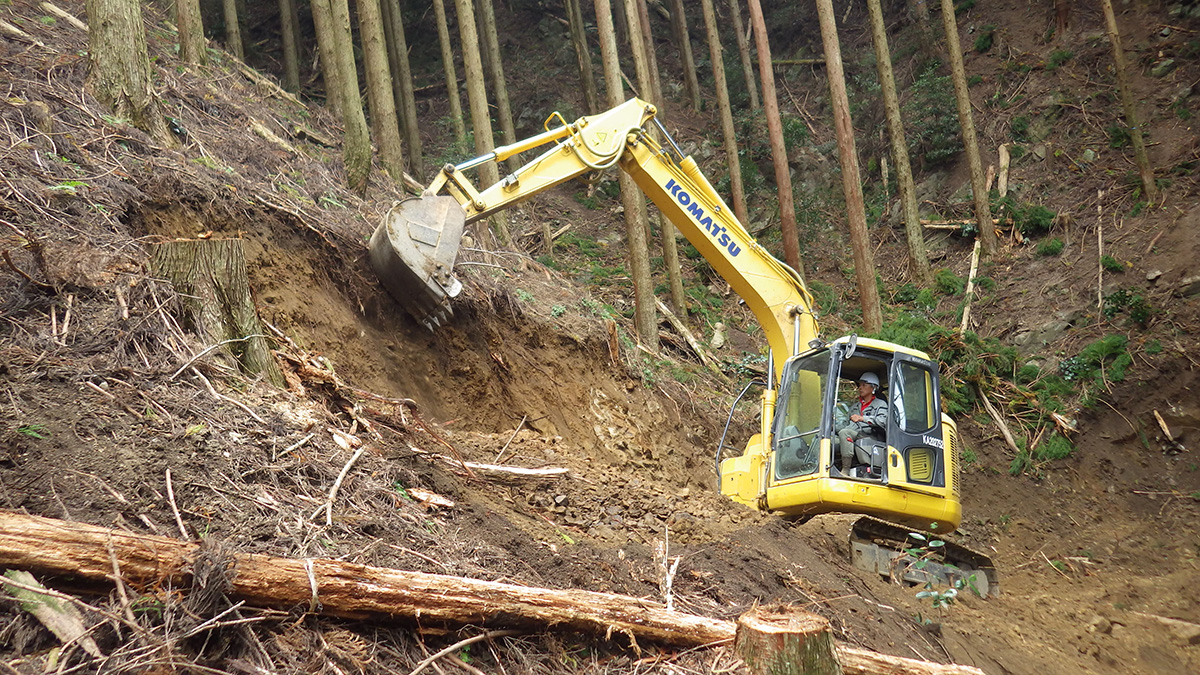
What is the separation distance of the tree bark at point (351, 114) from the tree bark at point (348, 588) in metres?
6.86

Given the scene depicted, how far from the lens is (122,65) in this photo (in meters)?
7.02

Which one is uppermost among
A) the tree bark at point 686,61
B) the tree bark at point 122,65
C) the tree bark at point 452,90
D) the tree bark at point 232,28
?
the tree bark at point 686,61

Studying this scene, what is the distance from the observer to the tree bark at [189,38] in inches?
431

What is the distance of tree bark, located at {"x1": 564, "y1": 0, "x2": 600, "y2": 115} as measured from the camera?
762 inches

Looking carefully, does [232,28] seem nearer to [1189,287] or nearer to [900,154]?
[900,154]

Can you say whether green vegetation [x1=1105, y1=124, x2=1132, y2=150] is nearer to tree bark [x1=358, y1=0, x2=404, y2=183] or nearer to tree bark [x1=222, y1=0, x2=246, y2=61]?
tree bark [x1=358, y1=0, x2=404, y2=183]

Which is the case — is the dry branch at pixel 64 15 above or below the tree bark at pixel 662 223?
below

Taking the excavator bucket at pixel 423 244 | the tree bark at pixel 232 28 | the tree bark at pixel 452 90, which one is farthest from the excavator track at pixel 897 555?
the tree bark at pixel 232 28

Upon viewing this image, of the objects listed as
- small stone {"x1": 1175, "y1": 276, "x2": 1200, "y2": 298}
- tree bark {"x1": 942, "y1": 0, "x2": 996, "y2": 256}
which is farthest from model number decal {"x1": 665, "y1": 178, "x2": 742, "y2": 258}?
tree bark {"x1": 942, "y1": 0, "x2": 996, "y2": 256}

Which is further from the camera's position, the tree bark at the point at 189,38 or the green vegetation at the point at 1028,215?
the green vegetation at the point at 1028,215

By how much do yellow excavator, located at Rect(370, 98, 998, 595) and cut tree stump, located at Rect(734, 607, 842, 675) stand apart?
3972 millimetres

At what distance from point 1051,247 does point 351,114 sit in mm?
12022

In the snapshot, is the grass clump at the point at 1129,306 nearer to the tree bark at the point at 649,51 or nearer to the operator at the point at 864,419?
the operator at the point at 864,419

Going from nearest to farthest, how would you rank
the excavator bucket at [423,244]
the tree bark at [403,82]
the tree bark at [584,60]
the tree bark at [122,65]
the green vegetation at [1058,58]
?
the tree bark at [122,65]
the excavator bucket at [423,244]
the tree bark at [403,82]
the green vegetation at [1058,58]
the tree bark at [584,60]
